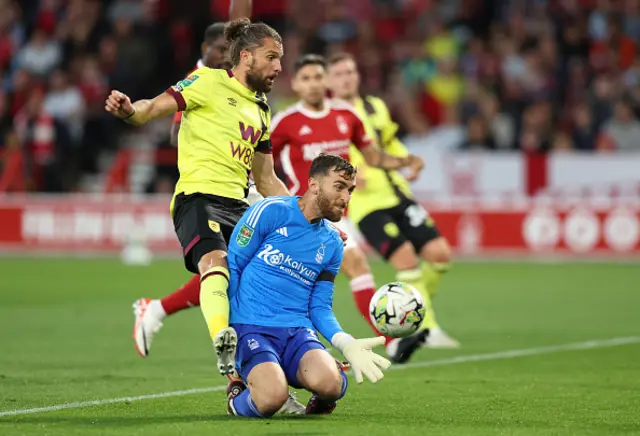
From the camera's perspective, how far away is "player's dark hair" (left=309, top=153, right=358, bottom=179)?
7020 millimetres

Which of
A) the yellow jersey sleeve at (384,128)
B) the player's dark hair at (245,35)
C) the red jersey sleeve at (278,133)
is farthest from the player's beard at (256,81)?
the yellow jersey sleeve at (384,128)

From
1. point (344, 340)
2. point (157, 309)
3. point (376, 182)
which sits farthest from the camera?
point (376, 182)

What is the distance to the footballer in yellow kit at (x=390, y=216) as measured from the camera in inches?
436

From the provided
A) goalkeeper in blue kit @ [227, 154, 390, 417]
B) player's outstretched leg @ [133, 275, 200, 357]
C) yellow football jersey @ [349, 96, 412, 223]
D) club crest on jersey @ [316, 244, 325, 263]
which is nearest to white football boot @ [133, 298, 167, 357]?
player's outstretched leg @ [133, 275, 200, 357]

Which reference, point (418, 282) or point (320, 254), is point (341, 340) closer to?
point (320, 254)

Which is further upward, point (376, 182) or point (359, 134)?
point (359, 134)

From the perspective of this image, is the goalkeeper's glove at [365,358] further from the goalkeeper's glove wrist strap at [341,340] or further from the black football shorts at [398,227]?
the black football shorts at [398,227]

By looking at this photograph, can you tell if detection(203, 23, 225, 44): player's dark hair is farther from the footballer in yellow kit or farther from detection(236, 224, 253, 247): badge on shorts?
detection(236, 224, 253, 247): badge on shorts

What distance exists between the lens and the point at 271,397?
6887 millimetres

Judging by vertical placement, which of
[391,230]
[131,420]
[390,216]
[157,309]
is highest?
[390,216]

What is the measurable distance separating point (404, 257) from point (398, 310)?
3.08 meters

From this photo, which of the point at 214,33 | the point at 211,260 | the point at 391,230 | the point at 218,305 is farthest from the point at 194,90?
the point at 391,230

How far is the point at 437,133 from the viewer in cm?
2258

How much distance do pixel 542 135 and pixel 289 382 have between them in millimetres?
15580
